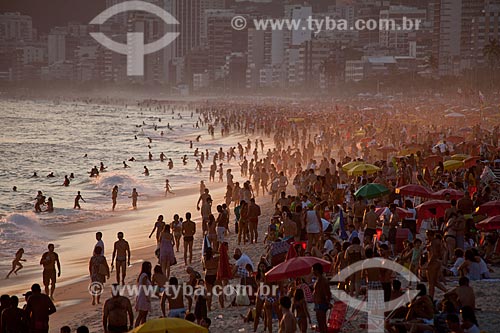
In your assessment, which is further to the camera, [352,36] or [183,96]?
[352,36]

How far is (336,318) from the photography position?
952 cm

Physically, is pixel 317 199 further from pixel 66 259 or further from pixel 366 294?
pixel 366 294

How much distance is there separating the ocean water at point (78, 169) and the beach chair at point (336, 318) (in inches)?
354

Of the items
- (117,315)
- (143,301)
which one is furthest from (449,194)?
(117,315)

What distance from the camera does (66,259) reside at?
659 inches

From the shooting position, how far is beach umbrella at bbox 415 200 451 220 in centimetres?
1347

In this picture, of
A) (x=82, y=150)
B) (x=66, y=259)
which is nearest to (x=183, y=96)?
(x=82, y=150)

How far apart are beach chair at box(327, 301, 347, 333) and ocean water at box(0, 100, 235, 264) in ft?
29.5

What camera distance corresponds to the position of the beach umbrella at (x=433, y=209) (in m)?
13.5

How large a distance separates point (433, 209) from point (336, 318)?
14.9 feet

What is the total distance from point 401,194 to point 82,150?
41808 mm

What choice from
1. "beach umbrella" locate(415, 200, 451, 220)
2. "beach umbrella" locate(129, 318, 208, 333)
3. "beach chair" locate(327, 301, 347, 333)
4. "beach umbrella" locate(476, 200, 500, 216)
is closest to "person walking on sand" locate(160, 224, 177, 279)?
"beach chair" locate(327, 301, 347, 333)

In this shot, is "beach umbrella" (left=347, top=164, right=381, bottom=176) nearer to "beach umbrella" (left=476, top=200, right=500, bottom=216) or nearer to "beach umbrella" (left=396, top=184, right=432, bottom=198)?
"beach umbrella" (left=396, top=184, right=432, bottom=198)

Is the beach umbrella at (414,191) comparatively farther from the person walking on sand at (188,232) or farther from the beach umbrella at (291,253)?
the beach umbrella at (291,253)
